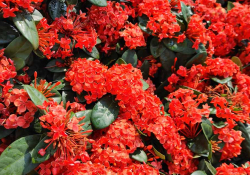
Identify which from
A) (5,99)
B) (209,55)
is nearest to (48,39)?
(5,99)

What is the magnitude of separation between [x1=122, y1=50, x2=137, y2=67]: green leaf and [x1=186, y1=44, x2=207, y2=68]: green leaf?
401mm

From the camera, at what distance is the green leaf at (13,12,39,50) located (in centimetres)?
116

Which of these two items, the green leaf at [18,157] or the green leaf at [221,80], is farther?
the green leaf at [221,80]

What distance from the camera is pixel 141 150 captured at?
4.56 feet

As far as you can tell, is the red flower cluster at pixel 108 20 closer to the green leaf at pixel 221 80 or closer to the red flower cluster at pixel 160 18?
the red flower cluster at pixel 160 18

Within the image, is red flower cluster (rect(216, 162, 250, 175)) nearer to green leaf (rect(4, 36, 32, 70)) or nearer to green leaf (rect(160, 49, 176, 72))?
green leaf (rect(160, 49, 176, 72))

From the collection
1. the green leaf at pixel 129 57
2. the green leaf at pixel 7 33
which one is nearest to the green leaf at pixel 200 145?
the green leaf at pixel 129 57

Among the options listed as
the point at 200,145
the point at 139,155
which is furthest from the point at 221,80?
the point at 139,155

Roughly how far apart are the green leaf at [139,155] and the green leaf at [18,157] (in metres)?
0.51

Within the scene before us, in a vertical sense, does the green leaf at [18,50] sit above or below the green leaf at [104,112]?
above

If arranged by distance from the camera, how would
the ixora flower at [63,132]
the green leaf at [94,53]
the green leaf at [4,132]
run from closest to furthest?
the ixora flower at [63,132] < the green leaf at [4,132] < the green leaf at [94,53]

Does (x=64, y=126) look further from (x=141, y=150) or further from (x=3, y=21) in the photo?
(x=3, y=21)

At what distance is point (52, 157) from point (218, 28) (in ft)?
5.39

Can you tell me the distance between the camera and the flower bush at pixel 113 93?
3.66 ft
